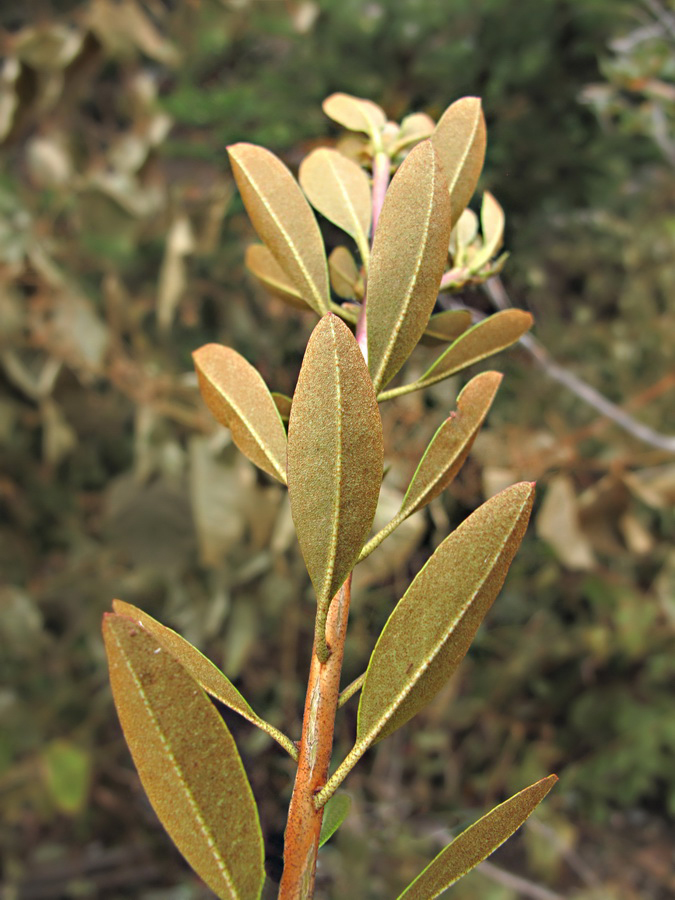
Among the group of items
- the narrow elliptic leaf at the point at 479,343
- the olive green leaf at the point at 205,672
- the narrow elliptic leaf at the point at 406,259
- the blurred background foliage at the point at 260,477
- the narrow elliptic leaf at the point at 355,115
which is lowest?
the blurred background foliage at the point at 260,477

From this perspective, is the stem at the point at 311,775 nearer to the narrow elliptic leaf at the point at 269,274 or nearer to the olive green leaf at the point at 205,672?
the olive green leaf at the point at 205,672

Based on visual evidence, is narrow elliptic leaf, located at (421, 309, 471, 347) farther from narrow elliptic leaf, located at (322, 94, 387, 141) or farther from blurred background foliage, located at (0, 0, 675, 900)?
blurred background foliage, located at (0, 0, 675, 900)

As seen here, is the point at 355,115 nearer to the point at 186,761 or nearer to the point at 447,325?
the point at 447,325

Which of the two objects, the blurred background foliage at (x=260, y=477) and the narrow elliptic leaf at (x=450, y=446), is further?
the blurred background foliage at (x=260, y=477)

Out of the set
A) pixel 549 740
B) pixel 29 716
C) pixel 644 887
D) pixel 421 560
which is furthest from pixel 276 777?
pixel 644 887

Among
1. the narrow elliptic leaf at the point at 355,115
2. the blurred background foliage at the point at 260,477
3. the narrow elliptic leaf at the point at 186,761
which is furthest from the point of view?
the blurred background foliage at the point at 260,477

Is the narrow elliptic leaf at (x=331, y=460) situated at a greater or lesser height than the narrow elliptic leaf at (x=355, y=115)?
lesser

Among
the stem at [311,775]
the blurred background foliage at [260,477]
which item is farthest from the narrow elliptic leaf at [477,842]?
the blurred background foliage at [260,477]
